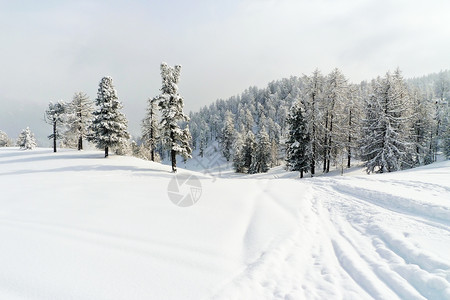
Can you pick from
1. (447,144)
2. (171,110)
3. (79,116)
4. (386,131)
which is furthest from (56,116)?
(447,144)

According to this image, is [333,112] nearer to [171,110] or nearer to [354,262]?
[171,110]

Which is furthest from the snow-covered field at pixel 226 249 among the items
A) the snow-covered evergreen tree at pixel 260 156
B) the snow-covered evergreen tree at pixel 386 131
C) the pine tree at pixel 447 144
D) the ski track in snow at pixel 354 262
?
the snow-covered evergreen tree at pixel 260 156

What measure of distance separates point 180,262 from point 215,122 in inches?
4930

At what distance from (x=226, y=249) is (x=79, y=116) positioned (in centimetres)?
4018

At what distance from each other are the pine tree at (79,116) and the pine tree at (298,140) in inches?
1310

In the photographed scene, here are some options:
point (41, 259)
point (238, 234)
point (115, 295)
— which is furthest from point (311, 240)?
point (41, 259)

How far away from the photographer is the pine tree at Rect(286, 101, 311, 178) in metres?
28.7

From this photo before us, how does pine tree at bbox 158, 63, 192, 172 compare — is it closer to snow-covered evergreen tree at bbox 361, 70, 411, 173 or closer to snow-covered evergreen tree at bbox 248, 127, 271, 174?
snow-covered evergreen tree at bbox 361, 70, 411, 173

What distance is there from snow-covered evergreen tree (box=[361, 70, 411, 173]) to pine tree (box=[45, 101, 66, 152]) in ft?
157

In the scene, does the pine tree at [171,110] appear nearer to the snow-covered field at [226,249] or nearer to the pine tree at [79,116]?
the snow-covered field at [226,249]

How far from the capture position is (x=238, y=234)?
673 cm

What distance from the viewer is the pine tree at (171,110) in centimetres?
2348

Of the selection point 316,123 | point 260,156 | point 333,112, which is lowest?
point 260,156

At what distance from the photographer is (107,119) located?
28.6 metres
